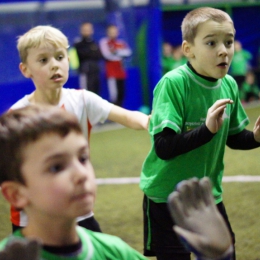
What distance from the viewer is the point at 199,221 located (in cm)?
175

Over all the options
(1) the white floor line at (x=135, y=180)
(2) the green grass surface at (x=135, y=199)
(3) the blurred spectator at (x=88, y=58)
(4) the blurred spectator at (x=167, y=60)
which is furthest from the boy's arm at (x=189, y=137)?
(4) the blurred spectator at (x=167, y=60)

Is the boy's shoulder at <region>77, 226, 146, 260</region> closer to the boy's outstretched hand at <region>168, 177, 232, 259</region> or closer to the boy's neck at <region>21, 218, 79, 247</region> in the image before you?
the boy's neck at <region>21, 218, 79, 247</region>

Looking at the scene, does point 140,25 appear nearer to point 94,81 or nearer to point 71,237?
point 94,81

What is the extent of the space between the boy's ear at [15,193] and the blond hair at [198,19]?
5.84ft

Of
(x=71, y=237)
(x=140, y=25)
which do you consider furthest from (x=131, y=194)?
(x=140, y=25)

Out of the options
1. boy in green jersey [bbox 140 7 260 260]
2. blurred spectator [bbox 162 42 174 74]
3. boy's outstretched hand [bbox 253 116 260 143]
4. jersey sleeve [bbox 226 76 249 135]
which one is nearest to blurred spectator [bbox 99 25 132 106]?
blurred spectator [bbox 162 42 174 74]

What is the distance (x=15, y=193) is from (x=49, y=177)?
0.62 ft

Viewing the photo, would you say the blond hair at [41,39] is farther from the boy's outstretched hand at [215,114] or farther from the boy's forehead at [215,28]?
the boy's outstretched hand at [215,114]

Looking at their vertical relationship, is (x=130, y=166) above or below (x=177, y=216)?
below

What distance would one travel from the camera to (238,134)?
11.2 feet

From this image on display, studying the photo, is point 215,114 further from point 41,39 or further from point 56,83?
point 41,39

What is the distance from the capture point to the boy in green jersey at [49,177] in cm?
169

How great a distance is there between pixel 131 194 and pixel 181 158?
9.92ft

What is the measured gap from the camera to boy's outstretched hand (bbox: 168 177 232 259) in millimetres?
1706
